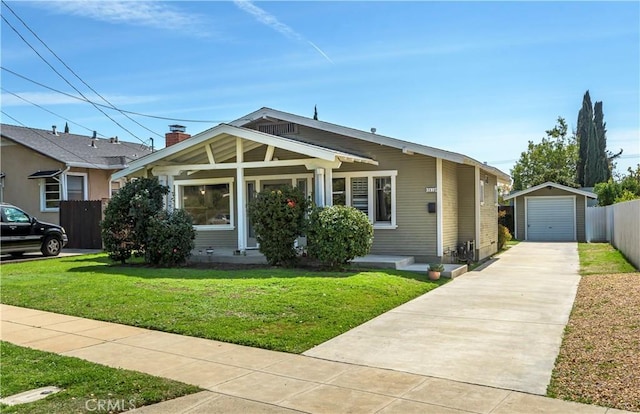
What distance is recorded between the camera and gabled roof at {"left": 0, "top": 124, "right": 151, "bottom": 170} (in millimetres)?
22141

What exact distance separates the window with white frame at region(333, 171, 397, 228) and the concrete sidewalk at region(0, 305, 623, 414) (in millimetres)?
8567

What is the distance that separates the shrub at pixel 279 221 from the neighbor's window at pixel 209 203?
4221mm

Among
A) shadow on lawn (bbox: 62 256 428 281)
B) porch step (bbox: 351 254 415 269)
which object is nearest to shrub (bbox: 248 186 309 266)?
shadow on lawn (bbox: 62 256 428 281)

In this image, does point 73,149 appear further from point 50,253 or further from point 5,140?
point 50,253

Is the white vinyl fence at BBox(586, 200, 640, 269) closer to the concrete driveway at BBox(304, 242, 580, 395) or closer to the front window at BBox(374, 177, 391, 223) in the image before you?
the concrete driveway at BBox(304, 242, 580, 395)

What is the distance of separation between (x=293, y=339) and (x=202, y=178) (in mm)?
11148

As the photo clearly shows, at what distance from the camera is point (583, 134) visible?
4572 cm

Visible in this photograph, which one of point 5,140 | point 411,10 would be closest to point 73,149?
point 5,140

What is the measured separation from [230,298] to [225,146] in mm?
7602

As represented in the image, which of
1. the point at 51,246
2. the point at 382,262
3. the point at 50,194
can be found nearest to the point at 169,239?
the point at 382,262

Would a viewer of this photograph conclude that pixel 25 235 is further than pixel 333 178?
Yes

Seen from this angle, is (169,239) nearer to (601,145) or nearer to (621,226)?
(621,226)

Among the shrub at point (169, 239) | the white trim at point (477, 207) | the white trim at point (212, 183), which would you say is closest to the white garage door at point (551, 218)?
the white trim at point (477, 207)

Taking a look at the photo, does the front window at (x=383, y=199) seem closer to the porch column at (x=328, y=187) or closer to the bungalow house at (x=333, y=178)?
the bungalow house at (x=333, y=178)
